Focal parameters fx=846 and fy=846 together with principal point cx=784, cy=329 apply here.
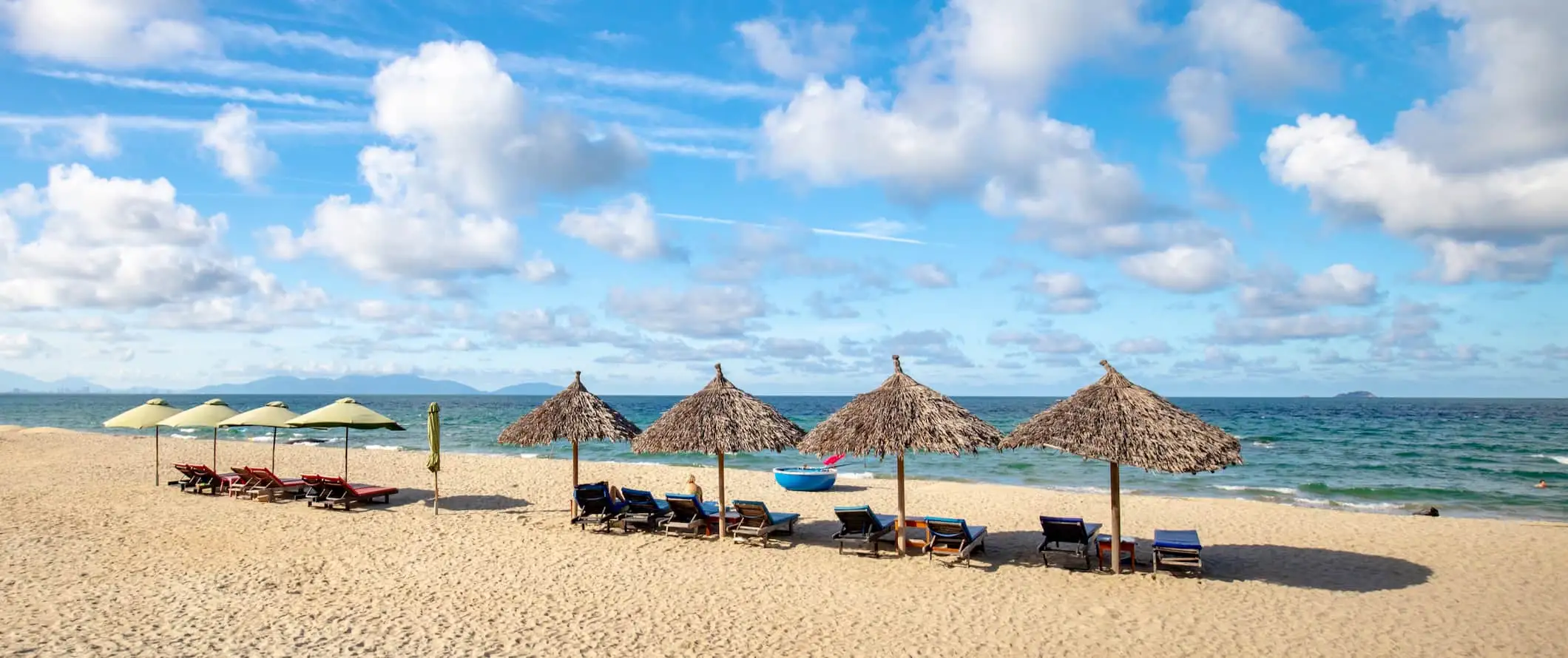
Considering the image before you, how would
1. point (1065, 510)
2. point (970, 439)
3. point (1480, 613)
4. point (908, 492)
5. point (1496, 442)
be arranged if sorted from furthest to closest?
point (1496, 442) < point (908, 492) < point (1065, 510) < point (970, 439) < point (1480, 613)

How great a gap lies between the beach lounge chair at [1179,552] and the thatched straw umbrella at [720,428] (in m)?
4.73

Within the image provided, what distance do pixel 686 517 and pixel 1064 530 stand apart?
5.09 m

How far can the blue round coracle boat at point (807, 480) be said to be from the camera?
17922 millimetres

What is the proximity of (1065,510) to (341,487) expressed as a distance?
41.0ft

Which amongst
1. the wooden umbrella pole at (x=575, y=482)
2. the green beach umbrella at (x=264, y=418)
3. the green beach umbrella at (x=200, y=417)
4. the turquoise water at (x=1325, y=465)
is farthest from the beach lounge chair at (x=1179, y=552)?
the green beach umbrella at (x=200, y=417)

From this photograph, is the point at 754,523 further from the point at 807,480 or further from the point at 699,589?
the point at 807,480

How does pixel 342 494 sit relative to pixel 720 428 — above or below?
below

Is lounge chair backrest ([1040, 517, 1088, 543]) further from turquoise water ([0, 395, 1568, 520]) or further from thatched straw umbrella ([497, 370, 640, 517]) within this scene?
turquoise water ([0, 395, 1568, 520])

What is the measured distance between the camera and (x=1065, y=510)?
15.3m

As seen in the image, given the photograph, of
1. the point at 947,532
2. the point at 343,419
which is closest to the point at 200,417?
the point at 343,419

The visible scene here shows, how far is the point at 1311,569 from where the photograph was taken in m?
10.3

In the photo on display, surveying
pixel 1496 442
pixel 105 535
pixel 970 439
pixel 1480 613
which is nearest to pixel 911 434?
pixel 970 439

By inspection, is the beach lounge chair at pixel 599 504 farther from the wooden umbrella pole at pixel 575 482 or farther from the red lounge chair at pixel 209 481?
the red lounge chair at pixel 209 481

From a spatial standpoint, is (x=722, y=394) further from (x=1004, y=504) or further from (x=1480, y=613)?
(x=1480, y=613)
